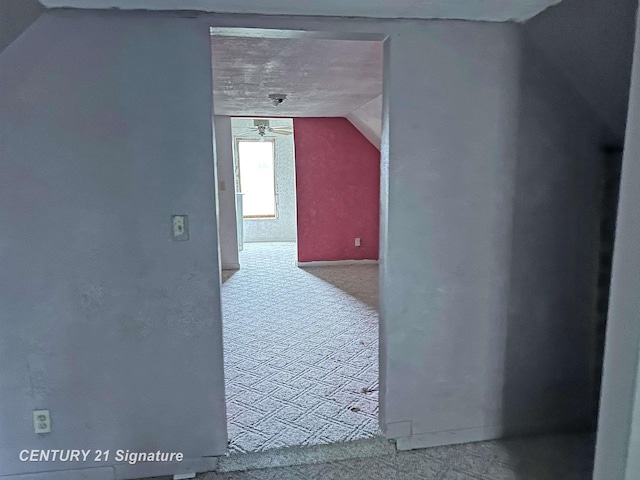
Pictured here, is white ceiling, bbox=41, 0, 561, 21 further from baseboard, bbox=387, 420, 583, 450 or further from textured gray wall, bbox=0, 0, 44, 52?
baseboard, bbox=387, 420, 583, 450

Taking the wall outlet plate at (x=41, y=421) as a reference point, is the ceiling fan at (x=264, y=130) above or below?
above

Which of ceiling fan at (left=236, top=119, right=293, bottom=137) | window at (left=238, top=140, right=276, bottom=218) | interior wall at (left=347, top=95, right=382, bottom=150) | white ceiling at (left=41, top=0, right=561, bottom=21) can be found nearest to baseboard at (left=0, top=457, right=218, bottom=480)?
white ceiling at (left=41, top=0, right=561, bottom=21)

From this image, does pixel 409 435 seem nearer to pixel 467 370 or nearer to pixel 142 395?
pixel 467 370

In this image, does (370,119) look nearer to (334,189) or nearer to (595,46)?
(334,189)

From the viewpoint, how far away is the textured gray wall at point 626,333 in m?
1.00

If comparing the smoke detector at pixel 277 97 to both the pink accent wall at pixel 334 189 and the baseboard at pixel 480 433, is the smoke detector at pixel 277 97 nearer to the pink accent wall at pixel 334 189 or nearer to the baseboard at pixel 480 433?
the pink accent wall at pixel 334 189

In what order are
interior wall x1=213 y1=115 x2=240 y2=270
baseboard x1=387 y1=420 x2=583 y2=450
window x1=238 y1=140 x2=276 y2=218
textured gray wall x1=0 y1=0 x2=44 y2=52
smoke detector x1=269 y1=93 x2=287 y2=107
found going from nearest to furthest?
1. textured gray wall x1=0 y1=0 x2=44 y2=52
2. baseboard x1=387 y1=420 x2=583 y2=450
3. smoke detector x1=269 y1=93 x2=287 y2=107
4. interior wall x1=213 y1=115 x2=240 y2=270
5. window x1=238 y1=140 x2=276 y2=218

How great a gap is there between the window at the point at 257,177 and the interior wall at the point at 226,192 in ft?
7.28

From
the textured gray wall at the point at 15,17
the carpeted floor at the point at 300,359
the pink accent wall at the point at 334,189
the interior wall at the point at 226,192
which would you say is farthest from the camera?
the pink accent wall at the point at 334,189

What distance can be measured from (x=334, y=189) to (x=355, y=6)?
4.12 meters

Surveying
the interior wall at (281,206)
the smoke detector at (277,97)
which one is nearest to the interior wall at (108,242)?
the smoke detector at (277,97)

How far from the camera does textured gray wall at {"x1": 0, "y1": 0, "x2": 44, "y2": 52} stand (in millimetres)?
1509

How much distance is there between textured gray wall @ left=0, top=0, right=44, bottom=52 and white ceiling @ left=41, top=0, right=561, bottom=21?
0.17ft

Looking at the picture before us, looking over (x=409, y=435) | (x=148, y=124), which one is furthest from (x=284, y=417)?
(x=148, y=124)
